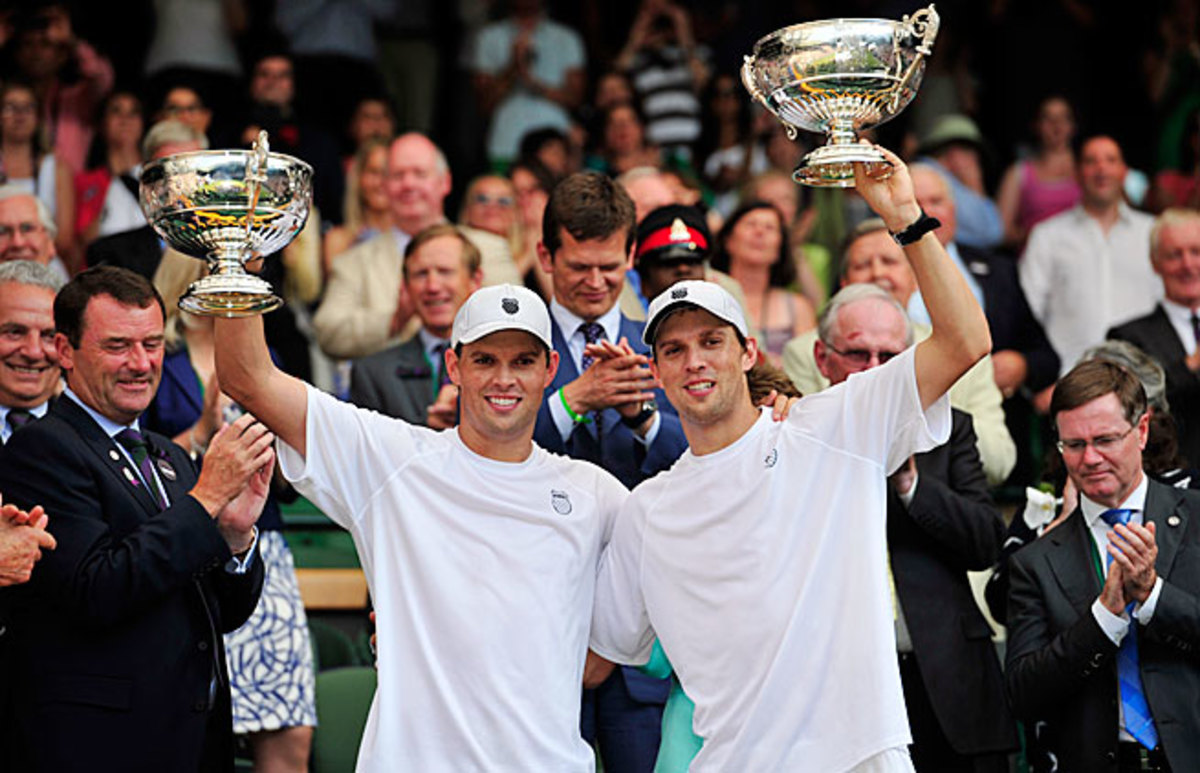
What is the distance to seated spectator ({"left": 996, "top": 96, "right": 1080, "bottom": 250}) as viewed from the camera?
11.1 meters

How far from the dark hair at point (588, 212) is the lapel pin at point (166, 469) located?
5.03 ft

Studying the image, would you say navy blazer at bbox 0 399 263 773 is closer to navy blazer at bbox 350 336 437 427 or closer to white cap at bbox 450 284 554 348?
white cap at bbox 450 284 554 348

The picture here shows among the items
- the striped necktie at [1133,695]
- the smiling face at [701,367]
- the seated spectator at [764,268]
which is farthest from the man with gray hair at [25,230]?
the striped necktie at [1133,695]

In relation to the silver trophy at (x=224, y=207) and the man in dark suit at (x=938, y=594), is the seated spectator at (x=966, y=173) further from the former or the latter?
the silver trophy at (x=224, y=207)

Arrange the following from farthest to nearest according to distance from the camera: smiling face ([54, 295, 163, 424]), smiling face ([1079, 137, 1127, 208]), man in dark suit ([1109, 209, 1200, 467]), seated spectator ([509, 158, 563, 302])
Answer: smiling face ([1079, 137, 1127, 208])
seated spectator ([509, 158, 563, 302])
man in dark suit ([1109, 209, 1200, 467])
smiling face ([54, 295, 163, 424])

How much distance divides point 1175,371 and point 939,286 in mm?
3414

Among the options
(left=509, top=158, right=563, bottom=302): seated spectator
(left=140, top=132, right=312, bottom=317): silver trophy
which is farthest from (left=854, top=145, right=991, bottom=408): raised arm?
(left=509, top=158, right=563, bottom=302): seated spectator

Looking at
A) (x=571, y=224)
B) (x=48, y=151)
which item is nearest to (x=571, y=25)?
(x=48, y=151)

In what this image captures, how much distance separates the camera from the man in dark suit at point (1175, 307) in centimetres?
761

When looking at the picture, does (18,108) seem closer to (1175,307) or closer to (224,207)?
(224,207)

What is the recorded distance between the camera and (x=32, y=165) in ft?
30.8

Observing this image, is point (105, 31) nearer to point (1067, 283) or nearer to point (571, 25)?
point (571, 25)

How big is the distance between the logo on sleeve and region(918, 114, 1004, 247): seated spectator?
247 inches

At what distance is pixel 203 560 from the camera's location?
4.81m
